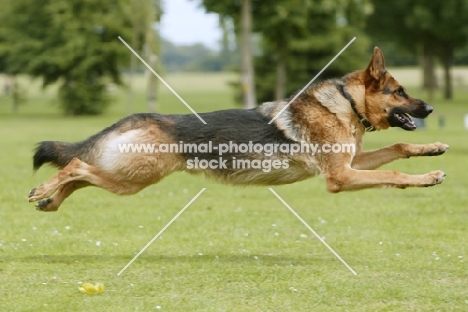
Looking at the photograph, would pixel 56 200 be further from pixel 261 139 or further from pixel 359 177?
pixel 359 177

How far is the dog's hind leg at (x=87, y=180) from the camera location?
802 cm

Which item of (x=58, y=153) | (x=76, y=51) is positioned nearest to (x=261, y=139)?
(x=58, y=153)

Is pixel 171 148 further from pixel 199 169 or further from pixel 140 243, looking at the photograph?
pixel 140 243

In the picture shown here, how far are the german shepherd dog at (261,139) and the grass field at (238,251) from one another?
0.78 metres

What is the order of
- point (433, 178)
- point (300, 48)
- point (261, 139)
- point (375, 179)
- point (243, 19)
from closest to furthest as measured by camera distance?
1. point (433, 178)
2. point (375, 179)
3. point (261, 139)
4. point (243, 19)
5. point (300, 48)

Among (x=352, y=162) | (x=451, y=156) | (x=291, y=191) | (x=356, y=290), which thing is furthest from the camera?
(x=451, y=156)

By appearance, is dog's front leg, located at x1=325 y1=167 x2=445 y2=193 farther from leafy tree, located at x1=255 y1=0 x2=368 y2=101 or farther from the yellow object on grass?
leafy tree, located at x1=255 y1=0 x2=368 y2=101

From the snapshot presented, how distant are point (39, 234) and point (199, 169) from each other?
238 centimetres

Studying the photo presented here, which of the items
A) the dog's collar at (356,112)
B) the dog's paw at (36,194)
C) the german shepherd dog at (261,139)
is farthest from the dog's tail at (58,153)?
the dog's collar at (356,112)

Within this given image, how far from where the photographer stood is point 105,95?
161 feet

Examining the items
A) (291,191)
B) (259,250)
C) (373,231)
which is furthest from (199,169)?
(291,191)

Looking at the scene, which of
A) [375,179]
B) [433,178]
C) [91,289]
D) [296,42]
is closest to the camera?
[91,289]

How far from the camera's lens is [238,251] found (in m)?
8.68

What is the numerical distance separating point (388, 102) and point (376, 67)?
378mm
